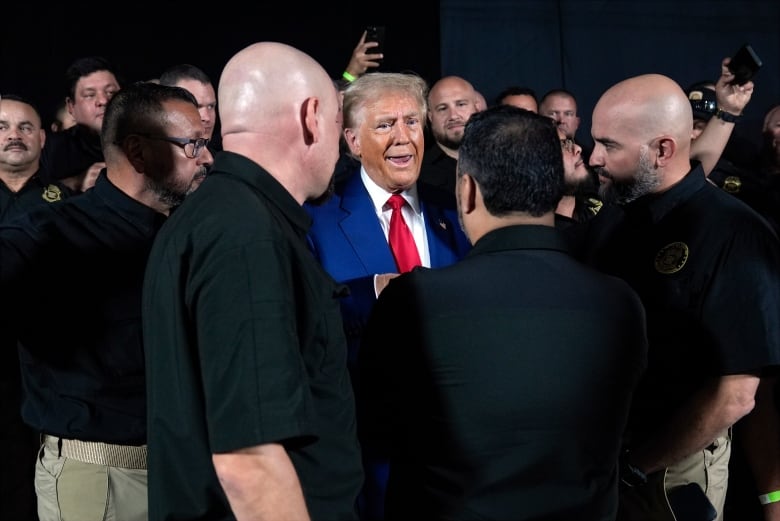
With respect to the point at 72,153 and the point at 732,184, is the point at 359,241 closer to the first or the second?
the point at 72,153

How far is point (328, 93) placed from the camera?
4.96ft

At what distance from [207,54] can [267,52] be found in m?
3.40

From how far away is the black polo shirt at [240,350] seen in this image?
130 centimetres

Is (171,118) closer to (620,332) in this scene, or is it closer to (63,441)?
(63,441)

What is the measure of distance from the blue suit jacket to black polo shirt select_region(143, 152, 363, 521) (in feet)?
2.44

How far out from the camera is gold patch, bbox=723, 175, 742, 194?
4125mm

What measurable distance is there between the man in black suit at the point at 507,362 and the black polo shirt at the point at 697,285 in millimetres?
534

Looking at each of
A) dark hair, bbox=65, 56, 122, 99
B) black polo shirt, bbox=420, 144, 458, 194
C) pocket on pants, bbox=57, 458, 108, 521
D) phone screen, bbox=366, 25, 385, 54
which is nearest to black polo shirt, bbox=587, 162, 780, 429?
pocket on pants, bbox=57, 458, 108, 521

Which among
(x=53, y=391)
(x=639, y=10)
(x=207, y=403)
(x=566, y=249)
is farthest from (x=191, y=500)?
(x=639, y=10)

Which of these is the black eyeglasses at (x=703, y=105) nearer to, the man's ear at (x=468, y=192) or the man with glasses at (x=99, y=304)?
the man with glasses at (x=99, y=304)

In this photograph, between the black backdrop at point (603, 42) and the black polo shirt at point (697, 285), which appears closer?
the black polo shirt at point (697, 285)

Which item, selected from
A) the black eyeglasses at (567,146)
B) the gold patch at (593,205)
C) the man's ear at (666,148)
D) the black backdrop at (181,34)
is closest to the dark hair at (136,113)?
the man's ear at (666,148)

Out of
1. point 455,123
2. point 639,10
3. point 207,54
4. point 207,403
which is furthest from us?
point 639,10

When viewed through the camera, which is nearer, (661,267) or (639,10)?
(661,267)
